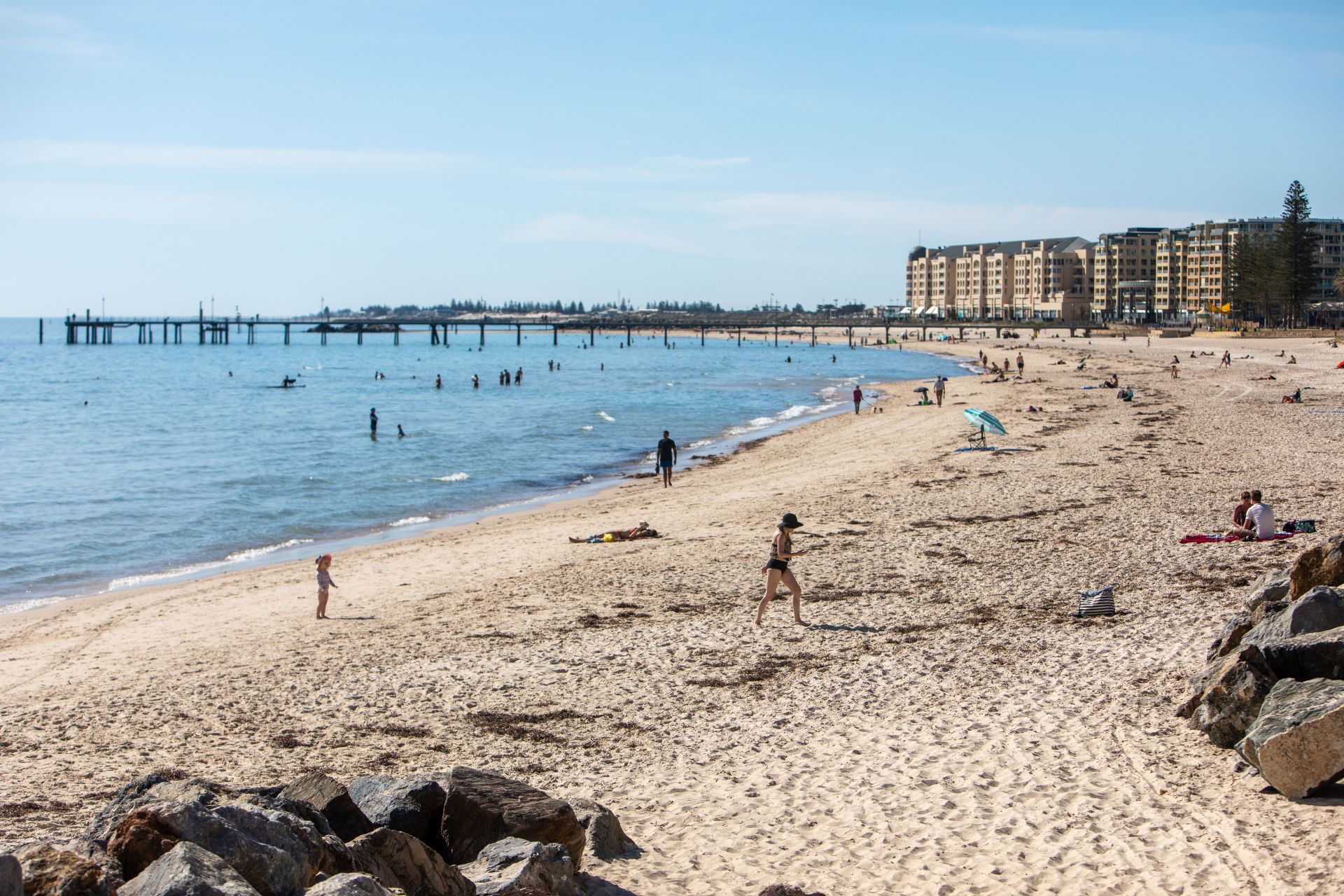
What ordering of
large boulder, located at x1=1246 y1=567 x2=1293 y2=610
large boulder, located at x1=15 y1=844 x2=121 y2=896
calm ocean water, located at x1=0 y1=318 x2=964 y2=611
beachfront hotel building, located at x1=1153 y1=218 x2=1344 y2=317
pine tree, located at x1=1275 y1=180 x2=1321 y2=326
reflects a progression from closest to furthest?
1. large boulder, located at x1=15 y1=844 x2=121 y2=896
2. large boulder, located at x1=1246 y1=567 x2=1293 y2=610
3. calm ocean water, located at x1=0 y1=318 x2=964 y2=611
4. pine tree, located at x1=1275 y1=180 x2=1321 y2=326
5. beachfront hotel building, located at x1=1153 y1=218 x2=1344 y2=317

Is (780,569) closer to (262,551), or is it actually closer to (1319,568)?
(1319,568)

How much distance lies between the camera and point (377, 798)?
642cm

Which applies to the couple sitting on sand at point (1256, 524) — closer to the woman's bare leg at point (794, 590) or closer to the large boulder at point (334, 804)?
the woman's bare leg at point (794, 590)

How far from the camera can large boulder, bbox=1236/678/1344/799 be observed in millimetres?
→ 6715

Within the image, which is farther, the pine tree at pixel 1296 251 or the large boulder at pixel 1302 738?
the pine tree at pixel 1296 251

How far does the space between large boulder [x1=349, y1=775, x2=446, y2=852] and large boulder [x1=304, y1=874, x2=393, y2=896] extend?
131cm

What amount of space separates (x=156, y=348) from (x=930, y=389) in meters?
133

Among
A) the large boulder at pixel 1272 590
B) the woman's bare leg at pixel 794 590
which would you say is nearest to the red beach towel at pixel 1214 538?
the large boulder at pixel 1272 590

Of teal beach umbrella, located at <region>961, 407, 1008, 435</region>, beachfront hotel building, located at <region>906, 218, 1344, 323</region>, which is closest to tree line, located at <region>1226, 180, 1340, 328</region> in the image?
beachfront hotel building, located at <region>906, 218, 1344, 323</region>

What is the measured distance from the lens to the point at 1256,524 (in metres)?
14.7

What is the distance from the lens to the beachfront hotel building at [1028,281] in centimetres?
16650

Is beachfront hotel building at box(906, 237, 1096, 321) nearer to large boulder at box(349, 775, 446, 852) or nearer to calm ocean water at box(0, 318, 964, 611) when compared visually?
calm ocean water at box(0, 318, 964, 611)

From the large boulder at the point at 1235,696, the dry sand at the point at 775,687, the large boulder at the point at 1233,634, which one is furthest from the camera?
the large boulder at the point at 1233,634

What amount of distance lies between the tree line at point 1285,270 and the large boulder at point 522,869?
294ft
